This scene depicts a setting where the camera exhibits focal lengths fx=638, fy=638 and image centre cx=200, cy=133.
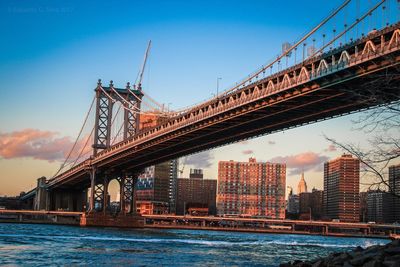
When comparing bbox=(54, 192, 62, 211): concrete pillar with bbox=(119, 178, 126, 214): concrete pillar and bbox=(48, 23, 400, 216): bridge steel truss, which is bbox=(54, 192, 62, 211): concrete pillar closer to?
bbox=(119, 178, 126, 214): concrete pillar

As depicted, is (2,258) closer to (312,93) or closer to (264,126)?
(312,93)

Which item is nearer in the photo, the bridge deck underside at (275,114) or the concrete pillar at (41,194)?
the bridge deck underside at (275,114)

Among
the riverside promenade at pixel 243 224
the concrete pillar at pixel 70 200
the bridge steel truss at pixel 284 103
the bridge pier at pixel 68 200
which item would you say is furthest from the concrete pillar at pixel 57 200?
the bridge steel truss at pixel 284 103

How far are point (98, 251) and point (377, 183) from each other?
2981 cm

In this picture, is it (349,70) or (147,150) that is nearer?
(349,70)

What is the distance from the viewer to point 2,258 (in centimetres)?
3447

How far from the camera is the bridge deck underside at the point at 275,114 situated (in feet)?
141

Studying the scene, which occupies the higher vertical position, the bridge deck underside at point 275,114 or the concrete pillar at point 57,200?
the bridge deck underside at point 275,114

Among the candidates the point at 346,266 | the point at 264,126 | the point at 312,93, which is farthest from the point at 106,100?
the point at 346,266

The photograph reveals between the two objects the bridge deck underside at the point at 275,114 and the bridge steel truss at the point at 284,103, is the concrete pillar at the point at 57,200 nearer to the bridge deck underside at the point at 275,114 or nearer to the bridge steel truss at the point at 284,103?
the bridge deck underside at the point at 275,114

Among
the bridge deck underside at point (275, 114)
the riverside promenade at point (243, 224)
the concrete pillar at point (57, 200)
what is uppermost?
the bridge deck underside at point (275, 114)

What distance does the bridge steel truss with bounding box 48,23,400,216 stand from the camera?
40219 mm

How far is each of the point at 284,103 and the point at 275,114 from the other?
13.8 ft

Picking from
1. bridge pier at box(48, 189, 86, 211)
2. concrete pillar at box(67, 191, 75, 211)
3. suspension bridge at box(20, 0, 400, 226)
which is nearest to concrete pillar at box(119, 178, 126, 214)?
suspension bridge at box(20, 0, 400, 226)
